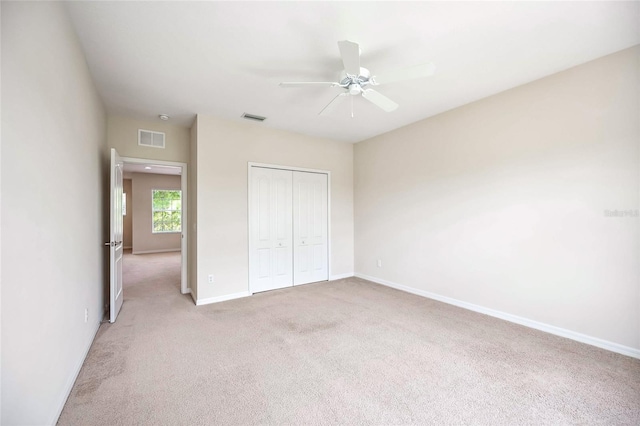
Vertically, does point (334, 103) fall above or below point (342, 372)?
above

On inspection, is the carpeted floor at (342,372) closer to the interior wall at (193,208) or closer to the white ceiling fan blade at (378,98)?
the interior wall at (193,208)

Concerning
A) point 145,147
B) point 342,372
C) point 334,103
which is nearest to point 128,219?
point 145,147

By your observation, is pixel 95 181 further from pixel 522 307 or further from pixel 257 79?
pixel 522 307

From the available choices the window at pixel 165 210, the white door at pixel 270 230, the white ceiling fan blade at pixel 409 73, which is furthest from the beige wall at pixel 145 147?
the window at pixel 165 210

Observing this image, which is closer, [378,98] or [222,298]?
[378,98]

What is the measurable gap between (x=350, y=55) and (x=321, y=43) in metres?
0.44

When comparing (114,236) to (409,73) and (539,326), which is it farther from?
(539,326)

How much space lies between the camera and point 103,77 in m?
2.82

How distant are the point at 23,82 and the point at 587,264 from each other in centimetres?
430

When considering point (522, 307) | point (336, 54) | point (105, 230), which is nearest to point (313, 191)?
point (336, 54)

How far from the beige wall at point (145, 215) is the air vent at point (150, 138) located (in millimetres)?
5572

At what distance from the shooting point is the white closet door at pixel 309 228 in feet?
15.7

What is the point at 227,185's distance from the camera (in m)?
4.06

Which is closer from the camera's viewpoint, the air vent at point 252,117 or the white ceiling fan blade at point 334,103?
the white ceiling fan blade at point 334,103
